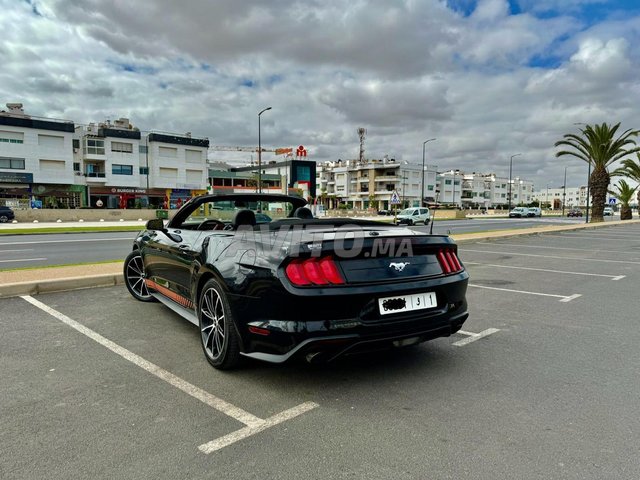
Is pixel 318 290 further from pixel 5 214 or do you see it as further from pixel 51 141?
pixel 51 141

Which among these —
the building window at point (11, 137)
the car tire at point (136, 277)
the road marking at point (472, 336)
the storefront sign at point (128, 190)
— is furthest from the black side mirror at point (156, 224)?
the storefront sign at point (128, 190)

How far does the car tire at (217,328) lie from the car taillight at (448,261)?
1748 millimetres

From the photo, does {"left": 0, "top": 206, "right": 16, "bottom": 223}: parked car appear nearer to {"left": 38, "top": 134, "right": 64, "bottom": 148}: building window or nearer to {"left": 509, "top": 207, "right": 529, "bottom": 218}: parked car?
{"left": 38, "top": 134, "right": 64, "bottom": 148}: building window

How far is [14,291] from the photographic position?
20.1ft

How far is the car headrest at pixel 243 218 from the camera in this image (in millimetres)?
4238

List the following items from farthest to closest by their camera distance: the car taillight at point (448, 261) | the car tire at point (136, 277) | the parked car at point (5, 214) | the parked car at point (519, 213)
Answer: the parked car at point (519, 213)
the parked car at point (5, 214)
the car tire at point (136, 277)
the car taillight at point (448, 261)

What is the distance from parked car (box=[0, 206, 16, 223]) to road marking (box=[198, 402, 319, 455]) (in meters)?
35.7

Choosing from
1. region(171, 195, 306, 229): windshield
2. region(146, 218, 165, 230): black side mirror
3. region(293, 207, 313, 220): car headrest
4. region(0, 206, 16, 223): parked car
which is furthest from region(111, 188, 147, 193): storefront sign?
region(293, 207, 313, 220): car headrest

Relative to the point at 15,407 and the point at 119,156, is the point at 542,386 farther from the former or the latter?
the point at 119,156

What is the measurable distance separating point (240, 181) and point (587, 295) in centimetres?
8559

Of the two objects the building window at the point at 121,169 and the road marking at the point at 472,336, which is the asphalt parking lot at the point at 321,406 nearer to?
the road marking at the point at 472,336

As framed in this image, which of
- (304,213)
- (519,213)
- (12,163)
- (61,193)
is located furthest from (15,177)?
(519,213)

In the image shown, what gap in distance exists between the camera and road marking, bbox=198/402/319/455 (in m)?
2.46

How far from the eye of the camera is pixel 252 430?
264 cm
